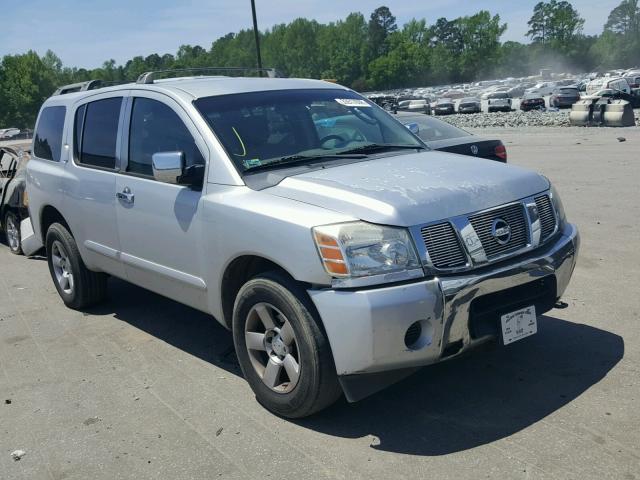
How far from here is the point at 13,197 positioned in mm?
9883

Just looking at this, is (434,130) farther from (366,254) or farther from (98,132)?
(366,254)

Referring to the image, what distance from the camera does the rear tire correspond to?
6.29 meters

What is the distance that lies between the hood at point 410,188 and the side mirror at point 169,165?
683mm

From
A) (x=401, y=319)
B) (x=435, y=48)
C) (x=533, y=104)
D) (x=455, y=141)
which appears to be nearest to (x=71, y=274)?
(x=401, y=319)

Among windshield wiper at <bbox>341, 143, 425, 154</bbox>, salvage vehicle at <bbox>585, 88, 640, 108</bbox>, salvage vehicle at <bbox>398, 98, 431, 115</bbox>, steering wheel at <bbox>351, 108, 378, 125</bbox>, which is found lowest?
salvage vehicle at <bbox>398, 98, 431, 115</bbox>

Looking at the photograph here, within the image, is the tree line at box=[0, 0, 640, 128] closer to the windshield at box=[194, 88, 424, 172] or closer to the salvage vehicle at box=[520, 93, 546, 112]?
the salvage vehicle at box=[520, 93, 546, 112]

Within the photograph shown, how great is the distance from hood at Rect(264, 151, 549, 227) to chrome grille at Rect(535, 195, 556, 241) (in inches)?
2.8

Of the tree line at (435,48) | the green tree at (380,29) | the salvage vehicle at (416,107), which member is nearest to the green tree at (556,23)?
the tree line at (435,48)

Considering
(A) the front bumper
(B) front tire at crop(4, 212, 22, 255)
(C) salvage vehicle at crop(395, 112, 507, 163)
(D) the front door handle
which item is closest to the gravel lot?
(A) the front bumper

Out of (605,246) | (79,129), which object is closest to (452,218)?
(79,129)

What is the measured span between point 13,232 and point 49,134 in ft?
13.0

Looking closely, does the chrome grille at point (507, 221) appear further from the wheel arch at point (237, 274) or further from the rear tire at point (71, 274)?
the rear tire at point (71, 274)

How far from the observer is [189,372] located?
16.2ft

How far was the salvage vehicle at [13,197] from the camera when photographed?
986 cm
